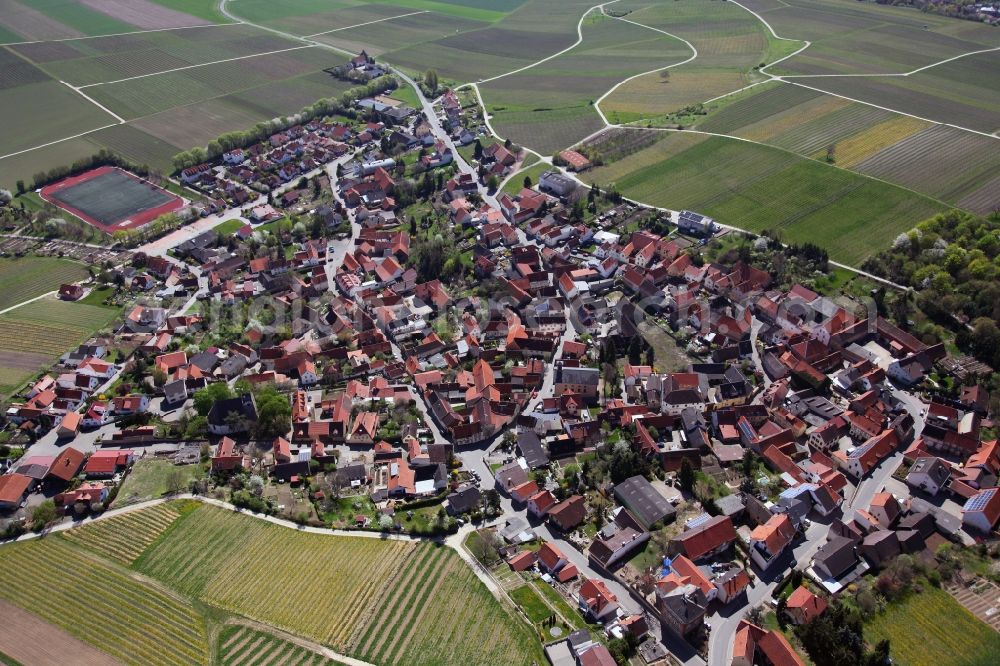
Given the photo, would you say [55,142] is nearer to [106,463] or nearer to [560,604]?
[106,463]

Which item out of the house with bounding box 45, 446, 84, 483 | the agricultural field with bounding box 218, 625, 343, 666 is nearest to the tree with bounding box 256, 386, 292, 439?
Result: the house with bounding box 45, 446, 84, 483

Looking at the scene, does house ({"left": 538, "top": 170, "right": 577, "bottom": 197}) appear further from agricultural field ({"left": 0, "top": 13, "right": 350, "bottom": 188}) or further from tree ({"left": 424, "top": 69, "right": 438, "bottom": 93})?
agricultural field ({"left": 0, "top": 13, "right": 350, "bottom": 188})

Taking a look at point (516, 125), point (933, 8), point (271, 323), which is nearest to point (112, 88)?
point (516, 125)

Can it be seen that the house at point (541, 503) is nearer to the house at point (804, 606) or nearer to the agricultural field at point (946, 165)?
the house at point (804, 606)

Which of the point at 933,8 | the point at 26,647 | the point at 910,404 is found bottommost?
the point at 26,647

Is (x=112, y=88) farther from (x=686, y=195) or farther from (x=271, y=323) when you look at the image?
(x=686, y=195)

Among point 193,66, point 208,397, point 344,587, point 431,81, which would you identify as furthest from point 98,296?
point 193,66
